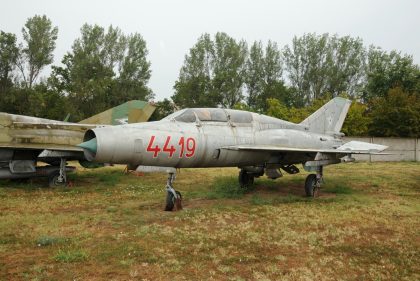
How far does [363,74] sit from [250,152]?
48.4m

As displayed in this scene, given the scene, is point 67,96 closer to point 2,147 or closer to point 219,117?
point 2,147

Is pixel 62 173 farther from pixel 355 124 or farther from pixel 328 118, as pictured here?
pixel 355 124

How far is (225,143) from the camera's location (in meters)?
9.07

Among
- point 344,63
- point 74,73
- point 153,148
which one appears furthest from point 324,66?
point 153,148

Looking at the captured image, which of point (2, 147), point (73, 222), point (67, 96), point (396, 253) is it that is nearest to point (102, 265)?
point (73, 222)

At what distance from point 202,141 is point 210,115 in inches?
38.2

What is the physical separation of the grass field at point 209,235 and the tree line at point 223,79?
25.2 m

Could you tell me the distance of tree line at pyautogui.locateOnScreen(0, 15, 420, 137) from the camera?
118 feet

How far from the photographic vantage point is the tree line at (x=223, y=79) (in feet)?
118

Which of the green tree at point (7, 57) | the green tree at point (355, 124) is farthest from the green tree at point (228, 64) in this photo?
the green tree at point (7, 57)

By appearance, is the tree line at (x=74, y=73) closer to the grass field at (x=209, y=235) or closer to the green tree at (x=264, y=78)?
the green tree at (x=264, y=78)

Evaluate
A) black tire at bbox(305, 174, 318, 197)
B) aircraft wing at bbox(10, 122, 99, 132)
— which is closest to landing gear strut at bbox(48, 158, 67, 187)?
aircraft wing at bbox(10, 122, 99, 132)

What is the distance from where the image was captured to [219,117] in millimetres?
9414

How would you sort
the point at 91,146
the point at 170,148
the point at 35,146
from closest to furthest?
the point at 91,146 → the point at 170,148 → the point at 35,146
